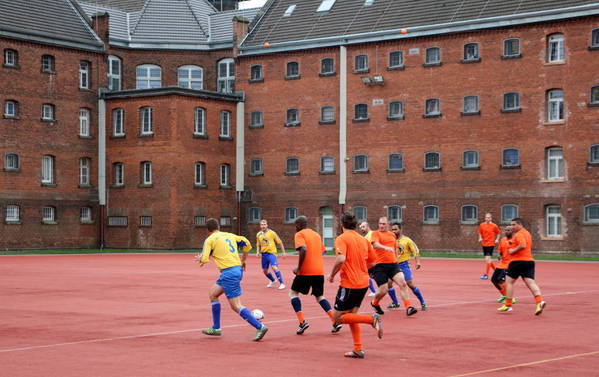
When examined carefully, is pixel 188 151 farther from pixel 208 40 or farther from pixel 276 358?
pixel 276 358

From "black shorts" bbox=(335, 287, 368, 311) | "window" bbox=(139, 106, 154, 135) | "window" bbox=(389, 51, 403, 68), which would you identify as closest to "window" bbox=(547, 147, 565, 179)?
"window" bbox=(389, 51, 403, 68)

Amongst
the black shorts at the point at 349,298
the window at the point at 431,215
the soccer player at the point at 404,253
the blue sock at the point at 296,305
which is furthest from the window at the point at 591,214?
the black shorts at the point at 349,298

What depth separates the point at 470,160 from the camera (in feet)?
176

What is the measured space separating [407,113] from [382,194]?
4759mm

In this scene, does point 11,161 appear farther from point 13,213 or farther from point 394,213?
point 394,213

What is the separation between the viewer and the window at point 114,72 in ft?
206

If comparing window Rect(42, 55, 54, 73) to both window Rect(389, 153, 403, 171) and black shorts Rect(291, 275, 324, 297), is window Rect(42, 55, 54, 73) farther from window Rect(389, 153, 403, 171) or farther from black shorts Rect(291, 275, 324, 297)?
→ black shorts Rect(291, 275, 324, 297)

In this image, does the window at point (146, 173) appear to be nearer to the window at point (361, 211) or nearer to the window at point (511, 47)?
the window at point (361, 211)

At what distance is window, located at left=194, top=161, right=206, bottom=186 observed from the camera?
196 ft

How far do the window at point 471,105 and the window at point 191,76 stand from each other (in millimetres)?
19152

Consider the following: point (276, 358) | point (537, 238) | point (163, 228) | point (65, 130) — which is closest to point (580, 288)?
point (276, 358)

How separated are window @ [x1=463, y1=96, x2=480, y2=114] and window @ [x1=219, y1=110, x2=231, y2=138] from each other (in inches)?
602

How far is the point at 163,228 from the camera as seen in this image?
58375mm

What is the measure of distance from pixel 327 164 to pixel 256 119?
18.8ft
